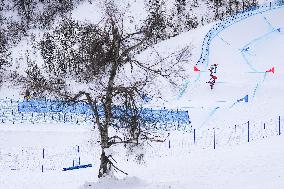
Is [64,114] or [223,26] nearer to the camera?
[64,114]

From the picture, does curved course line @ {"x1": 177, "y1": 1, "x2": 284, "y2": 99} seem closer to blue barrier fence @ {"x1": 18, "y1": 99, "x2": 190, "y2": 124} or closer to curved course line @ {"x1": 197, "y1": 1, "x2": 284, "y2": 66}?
curved course line @ {"x1": 197, "y1": 1, "x2": 284, "y2": 66}

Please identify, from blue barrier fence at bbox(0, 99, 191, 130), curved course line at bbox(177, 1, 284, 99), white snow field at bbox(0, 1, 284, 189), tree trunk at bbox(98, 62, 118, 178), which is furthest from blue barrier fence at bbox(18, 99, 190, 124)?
tree trunk at bbox(98, 62, 118, 178)

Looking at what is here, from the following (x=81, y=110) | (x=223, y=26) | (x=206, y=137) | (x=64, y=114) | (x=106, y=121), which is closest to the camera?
(x=106, y=121)

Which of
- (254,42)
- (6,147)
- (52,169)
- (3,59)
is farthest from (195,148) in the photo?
(3,59)

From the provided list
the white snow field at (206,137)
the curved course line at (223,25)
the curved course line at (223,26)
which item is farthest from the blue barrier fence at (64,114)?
the curved course line at (223,25)

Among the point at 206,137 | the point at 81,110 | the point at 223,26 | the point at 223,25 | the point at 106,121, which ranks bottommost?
the point at 206,137

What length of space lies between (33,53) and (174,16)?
17592 millimetres

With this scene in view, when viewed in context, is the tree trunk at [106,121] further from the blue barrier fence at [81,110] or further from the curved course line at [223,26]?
the curved course line at [223,26]

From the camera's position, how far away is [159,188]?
687 inches

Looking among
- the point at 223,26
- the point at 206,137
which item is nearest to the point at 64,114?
the point at 206,137

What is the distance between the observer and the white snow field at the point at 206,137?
1935cm

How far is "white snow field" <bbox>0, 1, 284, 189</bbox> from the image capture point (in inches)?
762

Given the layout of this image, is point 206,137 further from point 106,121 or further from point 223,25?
point 223,25

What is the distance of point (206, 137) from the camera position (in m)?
28.7
